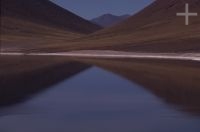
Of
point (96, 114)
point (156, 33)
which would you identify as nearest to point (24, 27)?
point (156, 33)

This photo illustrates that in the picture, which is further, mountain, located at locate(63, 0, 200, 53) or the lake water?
mountain, located at locate(63, 0, 200, 53)

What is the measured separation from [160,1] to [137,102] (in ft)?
449

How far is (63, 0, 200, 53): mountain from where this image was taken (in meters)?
92.1

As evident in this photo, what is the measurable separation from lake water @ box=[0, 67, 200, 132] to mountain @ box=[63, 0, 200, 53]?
56975 millimetres

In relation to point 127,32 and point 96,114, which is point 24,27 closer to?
point 127,32

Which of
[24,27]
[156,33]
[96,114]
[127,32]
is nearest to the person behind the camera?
[96,114]

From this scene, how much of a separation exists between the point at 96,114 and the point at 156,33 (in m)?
102

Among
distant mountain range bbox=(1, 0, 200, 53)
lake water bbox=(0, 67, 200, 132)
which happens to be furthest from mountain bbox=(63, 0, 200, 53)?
lake water bbox=(0, 67, 200, 132)

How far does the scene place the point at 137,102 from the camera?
719 inches

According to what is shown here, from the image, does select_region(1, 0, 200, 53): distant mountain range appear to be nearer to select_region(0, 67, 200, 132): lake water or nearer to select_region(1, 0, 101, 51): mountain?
select_region(1, 0, 101, 51): mountain

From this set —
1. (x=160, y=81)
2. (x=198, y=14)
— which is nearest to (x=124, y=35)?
(x=198, y=14)

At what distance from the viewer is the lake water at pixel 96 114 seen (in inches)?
502

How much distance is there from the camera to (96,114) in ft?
49.6

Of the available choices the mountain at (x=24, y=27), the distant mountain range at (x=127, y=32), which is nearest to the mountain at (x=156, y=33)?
the distant mountain range at (x=127, y=32)
